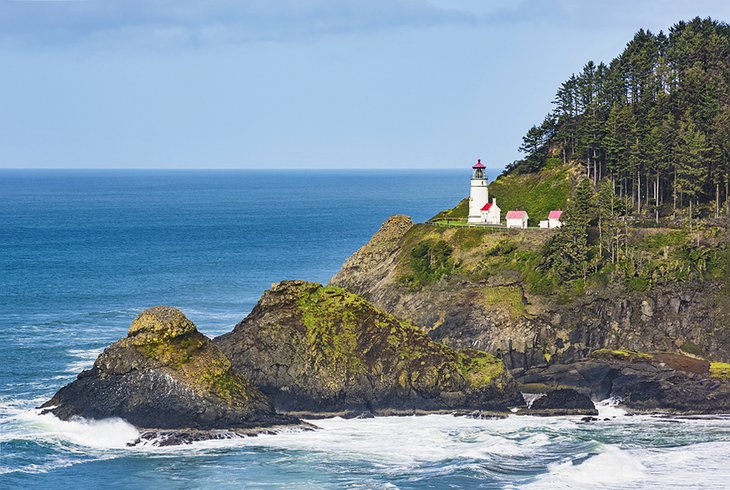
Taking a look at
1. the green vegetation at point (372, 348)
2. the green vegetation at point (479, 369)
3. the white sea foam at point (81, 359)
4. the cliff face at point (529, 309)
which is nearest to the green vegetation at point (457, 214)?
the cliff face at point (529, 309)

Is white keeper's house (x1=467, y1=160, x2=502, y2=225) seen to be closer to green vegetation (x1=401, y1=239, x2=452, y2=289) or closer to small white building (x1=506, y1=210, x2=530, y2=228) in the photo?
small white building (x1=506, y1=210, x2=530, y2=228)

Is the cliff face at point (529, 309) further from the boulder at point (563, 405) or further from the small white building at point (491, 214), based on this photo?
the small white building at point (491, 214)

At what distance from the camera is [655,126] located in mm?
113188

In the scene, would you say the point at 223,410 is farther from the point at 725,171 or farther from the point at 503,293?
the point at 725,171

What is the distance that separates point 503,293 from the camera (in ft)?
306

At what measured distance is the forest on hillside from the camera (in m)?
107

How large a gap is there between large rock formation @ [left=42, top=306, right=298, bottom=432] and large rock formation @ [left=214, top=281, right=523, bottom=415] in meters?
3.32

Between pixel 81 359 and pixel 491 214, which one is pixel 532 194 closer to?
pixel 491 214

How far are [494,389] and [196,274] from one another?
74.7 metres

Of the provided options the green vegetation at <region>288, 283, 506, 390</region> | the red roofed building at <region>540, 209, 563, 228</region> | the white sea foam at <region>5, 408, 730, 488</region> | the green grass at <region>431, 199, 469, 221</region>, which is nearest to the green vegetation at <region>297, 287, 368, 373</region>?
the green vegetation at <region>288, 283, 506, 390</region>

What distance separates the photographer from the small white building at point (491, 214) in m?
111

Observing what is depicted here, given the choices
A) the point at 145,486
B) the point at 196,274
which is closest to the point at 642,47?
the point at 196,274

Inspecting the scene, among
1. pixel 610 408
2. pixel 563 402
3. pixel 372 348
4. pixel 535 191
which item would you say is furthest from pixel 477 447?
pixel 535 191

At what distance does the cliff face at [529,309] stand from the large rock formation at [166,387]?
21530 mm
